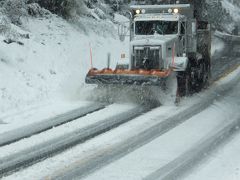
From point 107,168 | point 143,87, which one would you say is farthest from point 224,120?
point 107,168

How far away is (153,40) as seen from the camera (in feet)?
50.6

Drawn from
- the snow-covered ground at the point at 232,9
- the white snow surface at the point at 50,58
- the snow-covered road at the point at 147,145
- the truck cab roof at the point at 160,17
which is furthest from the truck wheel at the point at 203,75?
the snow-covered ground at the point at 232,9

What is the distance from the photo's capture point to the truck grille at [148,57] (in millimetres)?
15344

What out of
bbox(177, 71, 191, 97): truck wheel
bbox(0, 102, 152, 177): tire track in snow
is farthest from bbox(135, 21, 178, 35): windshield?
bbox(0, 102, 152, 177): tire track in snow

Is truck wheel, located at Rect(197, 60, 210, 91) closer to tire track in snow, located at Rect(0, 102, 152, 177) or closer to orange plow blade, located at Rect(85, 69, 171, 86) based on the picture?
orange plow blade, located at Rect(85, 69, 171, 86)

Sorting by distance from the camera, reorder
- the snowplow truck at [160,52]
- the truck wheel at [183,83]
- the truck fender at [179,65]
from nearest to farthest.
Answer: the snowplow truck at [160,52]
the truck fender at [179,65]
the truck wheel at [183,83]

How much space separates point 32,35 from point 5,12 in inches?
57.8

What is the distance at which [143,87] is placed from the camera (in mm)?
14875

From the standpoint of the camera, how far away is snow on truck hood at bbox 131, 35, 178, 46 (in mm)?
15337

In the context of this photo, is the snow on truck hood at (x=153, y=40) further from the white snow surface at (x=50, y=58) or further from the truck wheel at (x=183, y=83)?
the white snow surface at (x=50, y=58)

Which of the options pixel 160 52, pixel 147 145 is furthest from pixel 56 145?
pixel 160 52

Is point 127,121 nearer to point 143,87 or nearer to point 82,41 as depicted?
point 143,87

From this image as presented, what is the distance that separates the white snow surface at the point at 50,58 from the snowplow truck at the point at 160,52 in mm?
1528

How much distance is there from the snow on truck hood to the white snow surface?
208 cm
